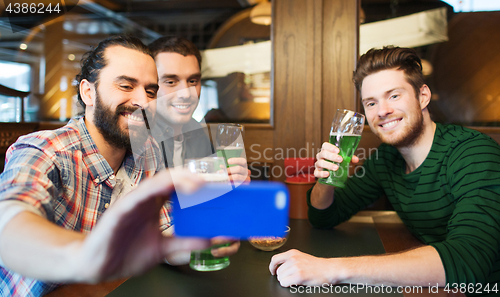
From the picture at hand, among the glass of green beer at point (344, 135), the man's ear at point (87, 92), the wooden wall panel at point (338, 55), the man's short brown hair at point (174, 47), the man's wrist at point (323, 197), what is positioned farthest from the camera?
the wooden wall panel at point (338, 55)

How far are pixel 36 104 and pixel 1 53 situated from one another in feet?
1.48

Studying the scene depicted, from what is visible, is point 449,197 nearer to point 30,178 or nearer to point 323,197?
point 323,197

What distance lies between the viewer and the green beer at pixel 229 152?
2.84 ft

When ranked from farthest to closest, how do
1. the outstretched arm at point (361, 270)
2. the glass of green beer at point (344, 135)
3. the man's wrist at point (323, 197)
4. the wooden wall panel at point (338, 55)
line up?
the wooden wall panel at point (338, 55) → the man's wrist at point (323, 197) → the glass of green beer at point (344, 135) → the outstretched arm at point (361, 270)

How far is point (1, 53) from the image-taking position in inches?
92.9

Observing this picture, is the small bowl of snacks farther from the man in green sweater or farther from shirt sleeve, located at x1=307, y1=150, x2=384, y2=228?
shirt sleeve, located at x1=307, y1=150, x2=384, y2=228

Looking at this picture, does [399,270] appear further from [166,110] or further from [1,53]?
[1,53]

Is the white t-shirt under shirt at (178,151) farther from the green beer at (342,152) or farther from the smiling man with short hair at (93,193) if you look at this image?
the green beer at (342,152)

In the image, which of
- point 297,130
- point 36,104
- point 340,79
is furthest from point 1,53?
point 340,79

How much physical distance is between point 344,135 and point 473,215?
452mm

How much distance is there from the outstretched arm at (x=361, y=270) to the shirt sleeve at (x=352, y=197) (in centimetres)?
52

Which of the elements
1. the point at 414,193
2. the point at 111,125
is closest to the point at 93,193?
the point at 111,125

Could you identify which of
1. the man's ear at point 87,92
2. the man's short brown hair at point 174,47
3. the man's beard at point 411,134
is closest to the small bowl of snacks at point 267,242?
the man's beard at point 411,134

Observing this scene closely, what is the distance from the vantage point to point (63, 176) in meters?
1.01
